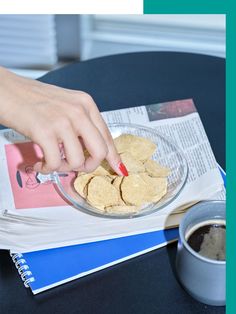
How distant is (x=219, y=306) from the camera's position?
0.70 metres

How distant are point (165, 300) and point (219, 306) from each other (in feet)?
0.22

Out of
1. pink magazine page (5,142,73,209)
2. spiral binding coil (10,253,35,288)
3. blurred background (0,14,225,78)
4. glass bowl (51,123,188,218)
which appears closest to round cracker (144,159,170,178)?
glass bowl (51,123,188,218)

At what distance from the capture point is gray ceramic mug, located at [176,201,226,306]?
2.13 feet

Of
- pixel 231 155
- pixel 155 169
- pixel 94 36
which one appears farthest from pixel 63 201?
pixel 94 36

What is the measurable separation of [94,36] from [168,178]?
1.13m

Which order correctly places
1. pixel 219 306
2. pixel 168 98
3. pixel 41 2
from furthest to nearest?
pixel 41 2
pixel 168 98
pixel 219 306

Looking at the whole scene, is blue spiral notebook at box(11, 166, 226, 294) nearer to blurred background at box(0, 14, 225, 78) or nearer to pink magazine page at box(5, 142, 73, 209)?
pink magazine page at box(5, 142, 73, 209)

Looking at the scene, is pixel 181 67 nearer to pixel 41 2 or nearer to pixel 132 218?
pixel 132 218

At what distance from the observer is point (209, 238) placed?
26.9 inches

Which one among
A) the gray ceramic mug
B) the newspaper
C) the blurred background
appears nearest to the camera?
the gray ceramic mug

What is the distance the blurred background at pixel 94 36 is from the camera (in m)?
1.82

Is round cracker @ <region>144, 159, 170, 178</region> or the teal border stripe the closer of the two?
the teal border stripe

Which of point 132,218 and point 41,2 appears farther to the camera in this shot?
point 41,2

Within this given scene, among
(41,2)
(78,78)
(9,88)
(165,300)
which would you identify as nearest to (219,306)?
(165,300)
